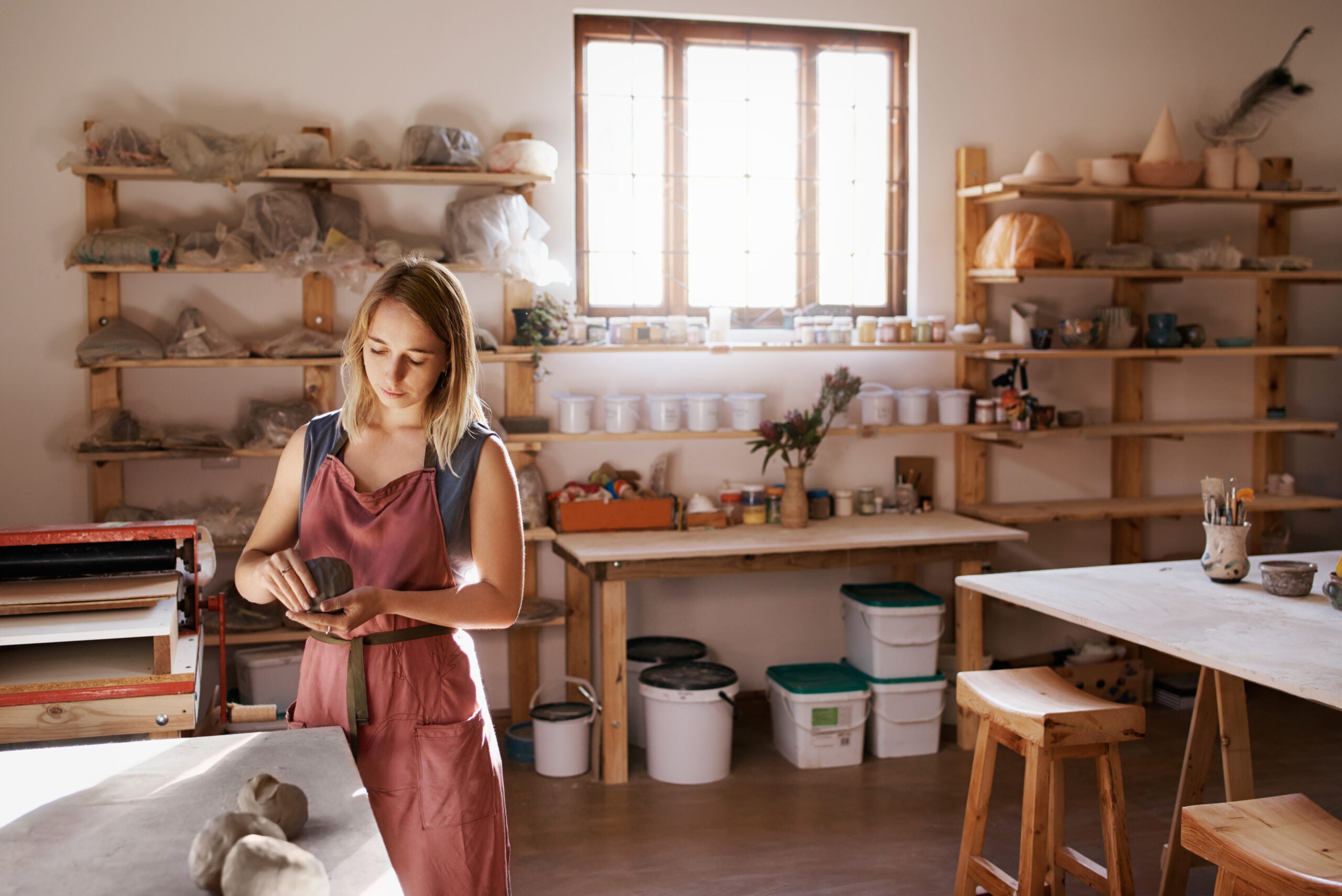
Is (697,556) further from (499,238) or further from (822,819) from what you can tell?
(499,238)

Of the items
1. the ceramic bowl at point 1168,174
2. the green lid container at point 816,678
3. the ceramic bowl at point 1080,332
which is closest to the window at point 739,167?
the ceramic bowl at point 1080,332

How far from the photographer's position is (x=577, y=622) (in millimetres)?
4355

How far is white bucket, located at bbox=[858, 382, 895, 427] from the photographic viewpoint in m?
4.49

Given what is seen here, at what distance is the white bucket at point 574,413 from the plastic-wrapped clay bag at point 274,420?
89 cm

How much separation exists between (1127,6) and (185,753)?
15.5 ft

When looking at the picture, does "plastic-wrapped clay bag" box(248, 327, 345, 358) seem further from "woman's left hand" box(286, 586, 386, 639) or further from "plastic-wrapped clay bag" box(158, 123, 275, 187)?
"woman's left hand" box(286, 586, 386, 639)

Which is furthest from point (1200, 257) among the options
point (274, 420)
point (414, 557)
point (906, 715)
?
point (414, 557)

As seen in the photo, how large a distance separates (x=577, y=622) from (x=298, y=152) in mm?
1975

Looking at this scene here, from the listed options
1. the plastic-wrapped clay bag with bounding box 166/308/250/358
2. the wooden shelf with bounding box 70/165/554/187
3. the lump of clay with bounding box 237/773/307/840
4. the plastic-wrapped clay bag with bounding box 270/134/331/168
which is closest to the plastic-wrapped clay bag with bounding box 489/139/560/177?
the wooden shelf with bounding box 70/165/554/187

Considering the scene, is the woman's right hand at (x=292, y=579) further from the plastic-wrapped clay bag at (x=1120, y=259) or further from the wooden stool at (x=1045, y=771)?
the plastic-wrapped clay bag at (x=1120, y=259)

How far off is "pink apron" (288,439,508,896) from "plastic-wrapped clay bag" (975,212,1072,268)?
317 cm

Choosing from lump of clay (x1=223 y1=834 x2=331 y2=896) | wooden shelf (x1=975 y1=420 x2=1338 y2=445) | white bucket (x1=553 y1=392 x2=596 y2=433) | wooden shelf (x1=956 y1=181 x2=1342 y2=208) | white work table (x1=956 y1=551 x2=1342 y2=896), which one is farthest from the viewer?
wooden shelf (x1=975 y1=420 x2=1338 y2=445)

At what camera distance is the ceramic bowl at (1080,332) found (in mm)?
4555

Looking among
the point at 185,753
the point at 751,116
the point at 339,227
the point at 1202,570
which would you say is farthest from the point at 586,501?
the point at 185,753
